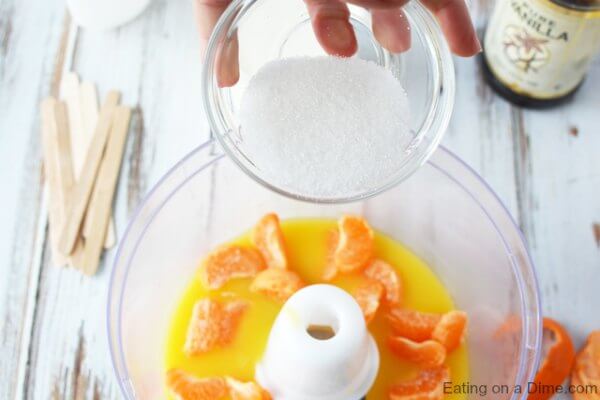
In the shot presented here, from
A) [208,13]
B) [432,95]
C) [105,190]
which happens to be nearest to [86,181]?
[105,190]

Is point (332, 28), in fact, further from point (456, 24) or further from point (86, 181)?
point (86, 181)

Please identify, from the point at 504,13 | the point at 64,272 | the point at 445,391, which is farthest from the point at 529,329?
the point at 64,272

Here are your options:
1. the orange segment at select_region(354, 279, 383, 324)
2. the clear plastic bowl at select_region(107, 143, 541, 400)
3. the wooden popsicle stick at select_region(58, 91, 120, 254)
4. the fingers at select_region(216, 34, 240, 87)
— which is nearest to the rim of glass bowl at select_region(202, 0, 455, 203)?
the fingers at select_region(216, 34, 240, 87)

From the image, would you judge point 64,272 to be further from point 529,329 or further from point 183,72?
point 529,329

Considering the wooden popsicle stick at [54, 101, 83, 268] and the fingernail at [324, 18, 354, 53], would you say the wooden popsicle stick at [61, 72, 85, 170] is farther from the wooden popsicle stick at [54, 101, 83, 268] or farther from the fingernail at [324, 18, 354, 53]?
the fingernail at [324, 18, 354, 53]

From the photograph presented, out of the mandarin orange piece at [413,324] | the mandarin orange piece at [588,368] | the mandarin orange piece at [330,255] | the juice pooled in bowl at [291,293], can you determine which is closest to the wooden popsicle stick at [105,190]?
the juice pooled in bowl at [291,293]
